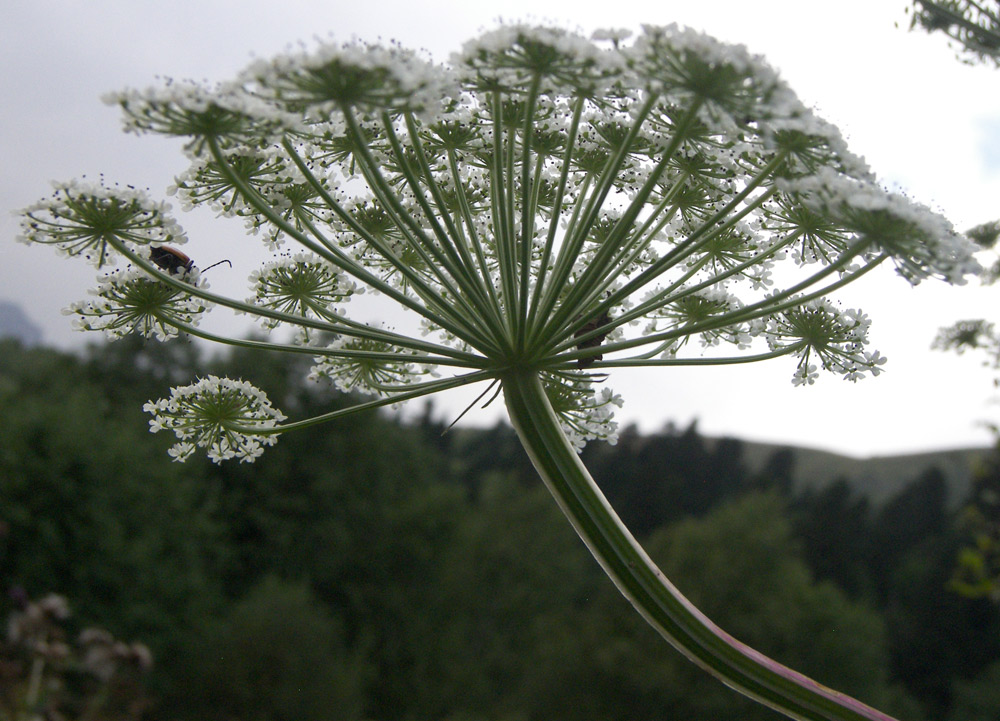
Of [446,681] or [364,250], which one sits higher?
[364,250]

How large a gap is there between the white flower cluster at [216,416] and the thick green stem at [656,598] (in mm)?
1452

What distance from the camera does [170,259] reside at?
3908 mm

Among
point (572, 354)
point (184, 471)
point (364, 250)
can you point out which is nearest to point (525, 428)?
point (572, 354)

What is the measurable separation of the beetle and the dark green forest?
148 ft

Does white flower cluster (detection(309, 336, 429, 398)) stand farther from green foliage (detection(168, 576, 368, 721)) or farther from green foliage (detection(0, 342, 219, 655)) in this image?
green foliage (detection(168, 576, 368, 721))

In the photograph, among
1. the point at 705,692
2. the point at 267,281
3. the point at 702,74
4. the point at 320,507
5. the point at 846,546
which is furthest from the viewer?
the point at 846,546

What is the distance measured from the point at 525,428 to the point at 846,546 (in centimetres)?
8675

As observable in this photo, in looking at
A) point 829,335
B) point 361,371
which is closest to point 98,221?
point 361,371

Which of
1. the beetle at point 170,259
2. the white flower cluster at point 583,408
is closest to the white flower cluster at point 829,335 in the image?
the white flower cluster at point 583,408

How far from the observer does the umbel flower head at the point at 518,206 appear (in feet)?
8.47

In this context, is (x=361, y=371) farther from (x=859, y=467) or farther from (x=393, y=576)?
(x=859, y=467)

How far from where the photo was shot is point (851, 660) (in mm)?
57750

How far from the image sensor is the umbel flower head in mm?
2582

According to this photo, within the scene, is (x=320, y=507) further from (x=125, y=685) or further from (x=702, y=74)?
(x=702, y=74)
